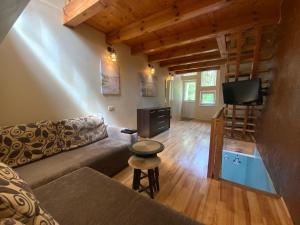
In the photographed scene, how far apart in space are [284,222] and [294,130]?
928 mm

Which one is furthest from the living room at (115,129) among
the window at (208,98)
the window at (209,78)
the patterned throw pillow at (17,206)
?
the window at (208,98)

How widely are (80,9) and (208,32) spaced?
2.14 meters

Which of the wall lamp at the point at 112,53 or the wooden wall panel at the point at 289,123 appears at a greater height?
the wall lamp at the point at 112,53

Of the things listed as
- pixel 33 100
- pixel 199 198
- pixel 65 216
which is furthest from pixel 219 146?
pixel 33 100

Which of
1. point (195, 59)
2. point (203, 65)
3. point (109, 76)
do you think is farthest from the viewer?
point (203, 65)

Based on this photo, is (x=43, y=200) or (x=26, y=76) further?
(x=26, y=76)

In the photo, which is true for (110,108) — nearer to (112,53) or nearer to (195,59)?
(112,53)

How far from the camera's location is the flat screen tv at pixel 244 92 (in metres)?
3.06

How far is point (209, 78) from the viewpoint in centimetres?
672

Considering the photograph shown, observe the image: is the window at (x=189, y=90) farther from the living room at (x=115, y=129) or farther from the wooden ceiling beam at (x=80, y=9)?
the wooden ceiling beam at (x=80, y=9)

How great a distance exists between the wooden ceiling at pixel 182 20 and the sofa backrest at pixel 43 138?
1.60 m

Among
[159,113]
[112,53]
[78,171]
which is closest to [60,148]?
[78,171]

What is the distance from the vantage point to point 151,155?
62.6 inches

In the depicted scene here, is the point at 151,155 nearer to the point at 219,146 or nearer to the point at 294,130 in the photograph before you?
the point at 219,146
